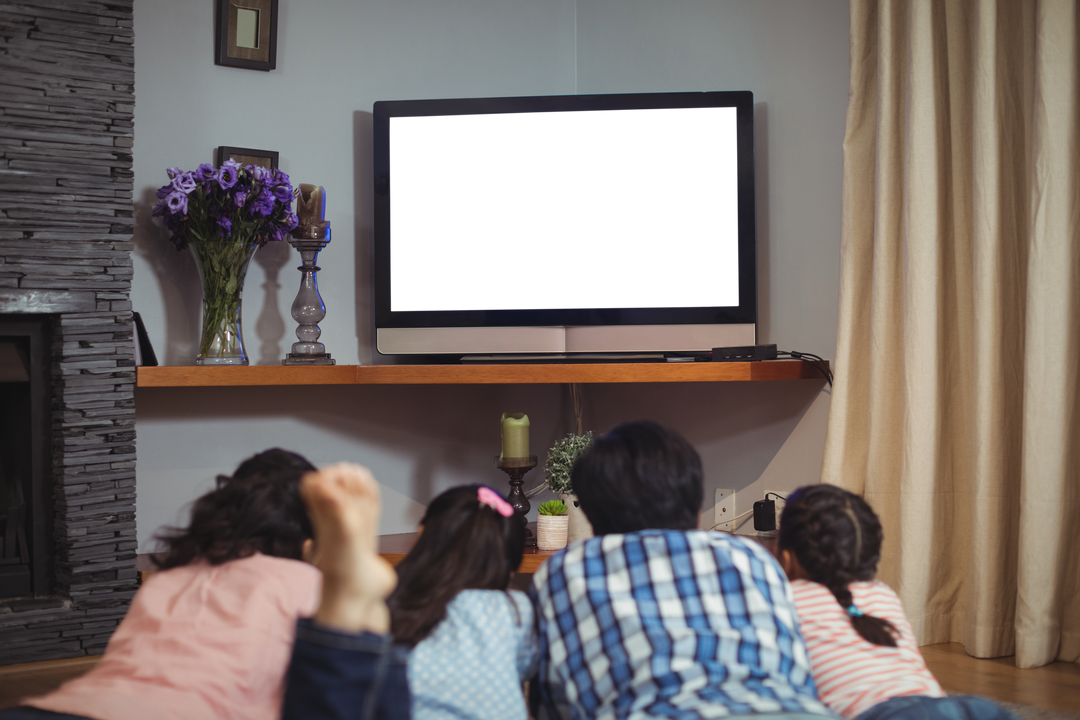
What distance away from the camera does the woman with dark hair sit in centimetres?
100

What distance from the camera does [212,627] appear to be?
1.08 m

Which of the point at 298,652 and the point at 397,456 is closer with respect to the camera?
the point at 298,652

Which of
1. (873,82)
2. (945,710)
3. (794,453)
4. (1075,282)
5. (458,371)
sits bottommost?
(945,710)

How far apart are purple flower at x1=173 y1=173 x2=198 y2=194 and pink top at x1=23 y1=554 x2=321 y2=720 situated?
1338 mm

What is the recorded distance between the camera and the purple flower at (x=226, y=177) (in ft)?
7.32

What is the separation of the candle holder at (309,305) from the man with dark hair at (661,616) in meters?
1.42

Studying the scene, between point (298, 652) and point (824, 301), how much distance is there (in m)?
1.97

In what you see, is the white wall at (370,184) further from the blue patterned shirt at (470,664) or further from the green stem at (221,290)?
the blue patterned shirt at (470,664)

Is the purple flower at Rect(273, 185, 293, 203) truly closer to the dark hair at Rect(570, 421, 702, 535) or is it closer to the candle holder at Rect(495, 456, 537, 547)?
the candle holder at Rect(495, 456, 537, 547)

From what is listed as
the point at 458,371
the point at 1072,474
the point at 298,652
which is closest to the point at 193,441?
the point at 458,371

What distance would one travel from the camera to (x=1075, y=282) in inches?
72.1

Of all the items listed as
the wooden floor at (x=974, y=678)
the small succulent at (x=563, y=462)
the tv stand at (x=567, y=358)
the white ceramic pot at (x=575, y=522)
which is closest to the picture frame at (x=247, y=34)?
the tv stand at (x=567, y=358)

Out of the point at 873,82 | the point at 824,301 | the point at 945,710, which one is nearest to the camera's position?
the point at 945,710

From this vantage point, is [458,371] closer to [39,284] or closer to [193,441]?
[193,441]
